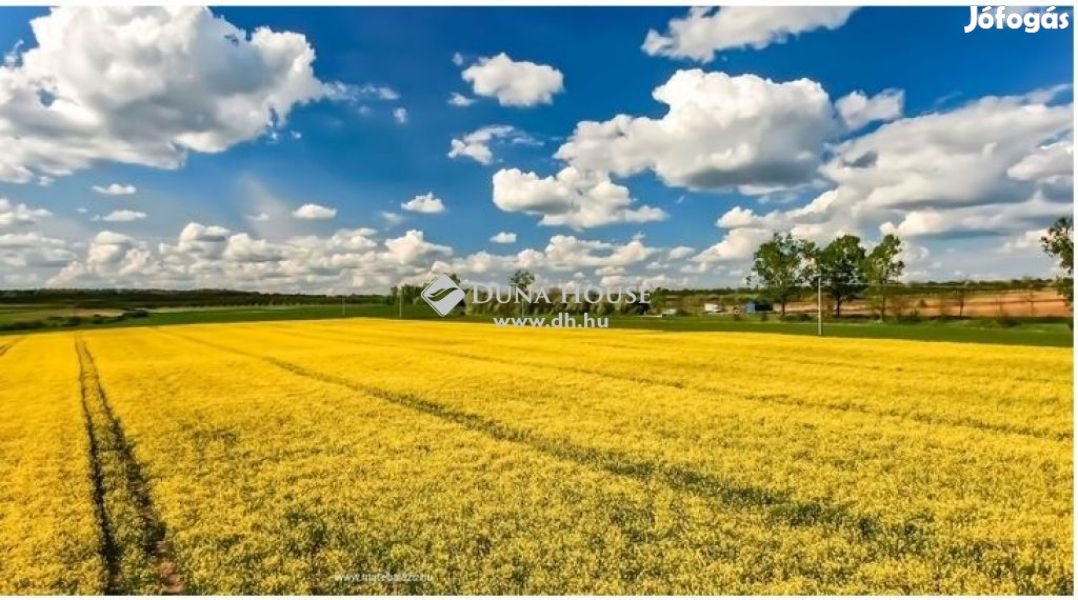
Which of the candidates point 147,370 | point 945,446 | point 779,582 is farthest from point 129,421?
point 945,446

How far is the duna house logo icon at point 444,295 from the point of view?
301ft

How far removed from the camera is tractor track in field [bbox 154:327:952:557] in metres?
7.14

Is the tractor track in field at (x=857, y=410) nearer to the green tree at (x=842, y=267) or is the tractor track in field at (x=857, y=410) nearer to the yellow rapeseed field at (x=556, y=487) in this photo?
the yellow rapeseed field at (x=556, y=487)

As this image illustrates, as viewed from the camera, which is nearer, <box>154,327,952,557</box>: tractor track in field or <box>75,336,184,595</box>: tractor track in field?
<box>75,336,184,595</box>: tractor track in field

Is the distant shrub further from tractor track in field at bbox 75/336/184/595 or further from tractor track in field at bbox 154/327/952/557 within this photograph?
tractor track in field at bbox 75/336/184/595

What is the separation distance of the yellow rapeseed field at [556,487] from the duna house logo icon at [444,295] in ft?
236

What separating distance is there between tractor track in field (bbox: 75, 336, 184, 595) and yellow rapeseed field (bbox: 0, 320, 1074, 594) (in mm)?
37

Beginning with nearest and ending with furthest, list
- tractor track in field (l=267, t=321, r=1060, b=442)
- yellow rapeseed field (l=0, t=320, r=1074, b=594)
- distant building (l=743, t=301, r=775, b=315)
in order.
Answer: yellow rapeseed field (l=0, t=320, r=1074, b=594) → tractor track in field (l=267, t=321, r=1060, b=442) → distant building (l=743, t=301, r=775, b=315)

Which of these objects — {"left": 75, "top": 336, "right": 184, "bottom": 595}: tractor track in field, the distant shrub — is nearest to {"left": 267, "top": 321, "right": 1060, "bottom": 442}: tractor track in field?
{"left": 75, "top": 336, "right": 184, "bottom": 595}: tractor track in field

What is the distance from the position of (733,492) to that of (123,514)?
28.1 ft

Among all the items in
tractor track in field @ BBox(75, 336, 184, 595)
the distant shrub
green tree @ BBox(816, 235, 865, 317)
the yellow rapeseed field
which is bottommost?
tractor track in field @ BBox(75, 336, 184, 595)

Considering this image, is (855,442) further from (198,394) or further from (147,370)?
(147,370)

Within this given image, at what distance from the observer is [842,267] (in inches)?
2943

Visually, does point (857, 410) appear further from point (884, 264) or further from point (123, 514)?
point (884, 264)
